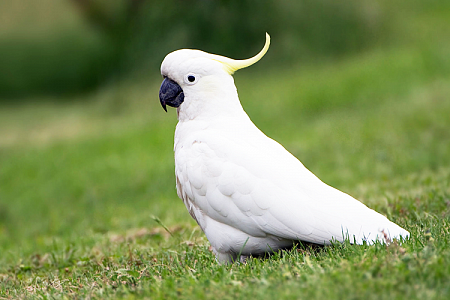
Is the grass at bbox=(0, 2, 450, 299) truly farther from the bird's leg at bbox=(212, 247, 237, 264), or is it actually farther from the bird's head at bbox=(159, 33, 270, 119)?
the bird's head at bbox=(159, 33, 270, 119)

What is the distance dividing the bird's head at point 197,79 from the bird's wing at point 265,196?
27 cm

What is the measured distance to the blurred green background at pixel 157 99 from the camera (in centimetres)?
643

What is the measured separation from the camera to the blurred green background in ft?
21.1

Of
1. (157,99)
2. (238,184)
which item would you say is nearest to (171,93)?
(238,184)

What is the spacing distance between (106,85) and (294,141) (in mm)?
6911

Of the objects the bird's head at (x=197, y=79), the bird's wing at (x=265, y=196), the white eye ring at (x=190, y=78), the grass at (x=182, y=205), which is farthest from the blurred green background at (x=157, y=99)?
the white eye ring at (x=190, y=78)

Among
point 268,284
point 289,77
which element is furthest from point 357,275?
point 289,77

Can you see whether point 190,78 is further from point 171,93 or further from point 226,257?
point 226,257

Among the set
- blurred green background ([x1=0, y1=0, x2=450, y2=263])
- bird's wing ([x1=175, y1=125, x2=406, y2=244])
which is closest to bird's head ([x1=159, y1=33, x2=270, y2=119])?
bird's wing ([x1=175, y1=125, x2=406, y2=244])

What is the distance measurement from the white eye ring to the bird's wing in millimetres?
352

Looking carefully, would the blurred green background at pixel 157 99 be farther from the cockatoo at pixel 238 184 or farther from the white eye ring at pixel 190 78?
the white eye ring at pixel 190 78

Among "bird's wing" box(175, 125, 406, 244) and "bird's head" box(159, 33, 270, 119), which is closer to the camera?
"bird's wing" box(175, 125, 406, 244)

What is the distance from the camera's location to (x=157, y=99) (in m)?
10.6

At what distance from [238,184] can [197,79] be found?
0.77m
